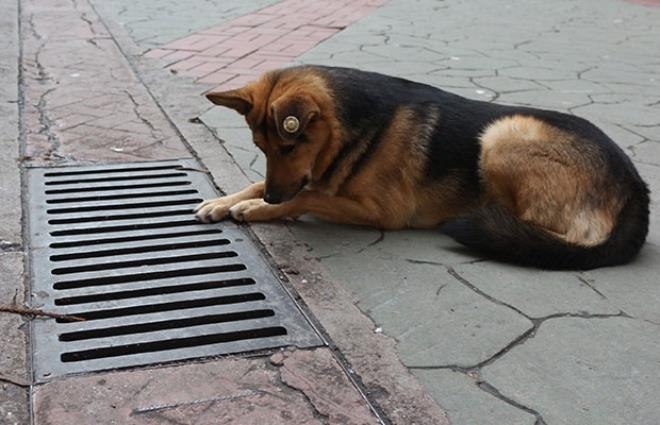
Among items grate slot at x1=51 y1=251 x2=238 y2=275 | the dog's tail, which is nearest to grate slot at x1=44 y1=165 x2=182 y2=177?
grate slot at x1=51 y1=251 x2=238 y2=275

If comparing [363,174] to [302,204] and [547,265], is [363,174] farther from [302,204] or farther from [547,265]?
[547,265]

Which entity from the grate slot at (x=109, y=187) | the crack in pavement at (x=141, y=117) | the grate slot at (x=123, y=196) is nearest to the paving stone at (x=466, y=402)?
the grate slot at (x=123, y=196)

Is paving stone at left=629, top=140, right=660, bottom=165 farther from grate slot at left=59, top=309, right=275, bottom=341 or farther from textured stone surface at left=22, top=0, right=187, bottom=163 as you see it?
grate slot at left=59, top=309, right=275, bottom=341

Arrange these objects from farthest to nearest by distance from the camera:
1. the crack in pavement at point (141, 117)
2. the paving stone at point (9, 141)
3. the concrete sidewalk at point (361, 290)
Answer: the crack in pavement at point (141, 117)
the paving stone at point (9, 141)
the concrete sidewalk at point (361, 290)

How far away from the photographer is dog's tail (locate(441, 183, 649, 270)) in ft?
11.1

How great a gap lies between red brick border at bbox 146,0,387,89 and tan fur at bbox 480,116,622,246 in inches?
118

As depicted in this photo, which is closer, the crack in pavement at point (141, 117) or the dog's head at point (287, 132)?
the dog's head at point (287, 132)

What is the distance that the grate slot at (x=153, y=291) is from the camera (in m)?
3.04

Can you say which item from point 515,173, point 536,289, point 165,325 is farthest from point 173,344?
point 515,173

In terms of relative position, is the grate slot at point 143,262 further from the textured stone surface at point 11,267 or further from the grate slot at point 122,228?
the grate slot at point 122,228

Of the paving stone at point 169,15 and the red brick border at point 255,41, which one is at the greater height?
the red brick border at point 255,41

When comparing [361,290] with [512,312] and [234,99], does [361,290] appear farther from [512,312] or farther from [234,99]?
[234,99]

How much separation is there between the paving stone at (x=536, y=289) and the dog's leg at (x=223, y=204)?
1.08m

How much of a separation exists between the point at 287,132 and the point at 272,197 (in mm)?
356
